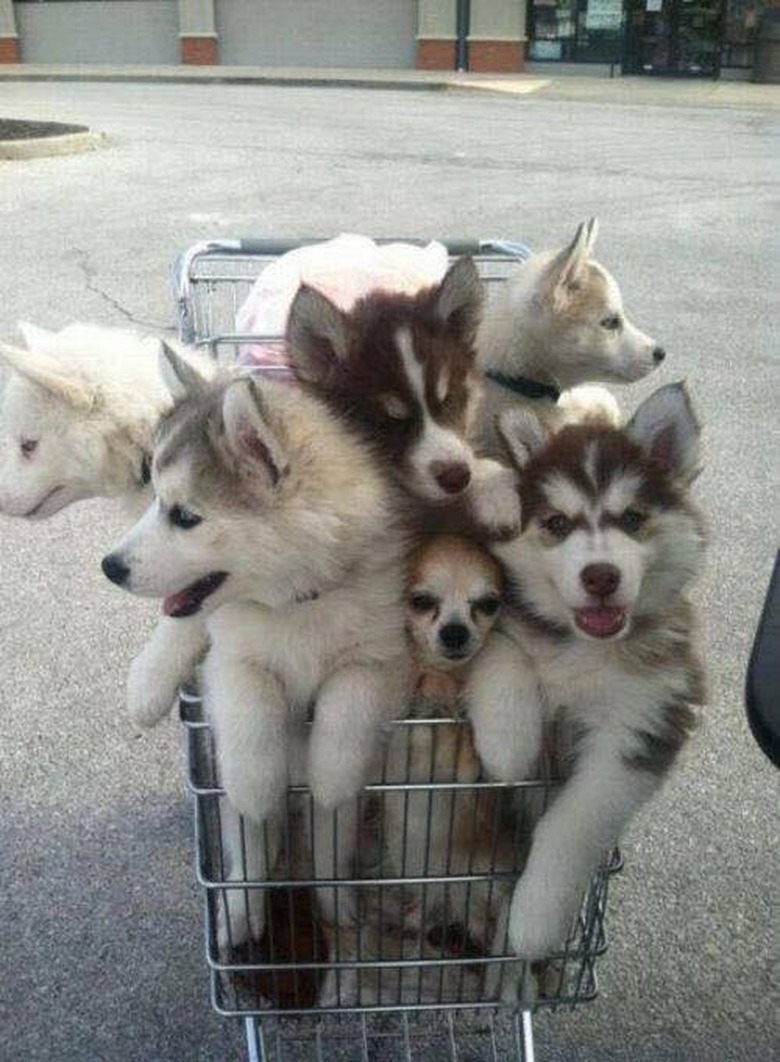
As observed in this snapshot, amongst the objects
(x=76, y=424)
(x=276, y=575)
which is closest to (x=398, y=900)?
(x=276, y=575)

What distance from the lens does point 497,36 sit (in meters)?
24.5

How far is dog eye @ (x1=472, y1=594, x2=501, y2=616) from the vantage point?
190 centimetres

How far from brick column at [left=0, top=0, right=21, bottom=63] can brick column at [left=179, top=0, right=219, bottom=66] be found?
4040 millimetres

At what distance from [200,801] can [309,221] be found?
8.37 m

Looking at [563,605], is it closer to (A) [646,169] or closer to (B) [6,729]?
(B) [6,729]

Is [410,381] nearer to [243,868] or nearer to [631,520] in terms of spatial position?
[631,520]

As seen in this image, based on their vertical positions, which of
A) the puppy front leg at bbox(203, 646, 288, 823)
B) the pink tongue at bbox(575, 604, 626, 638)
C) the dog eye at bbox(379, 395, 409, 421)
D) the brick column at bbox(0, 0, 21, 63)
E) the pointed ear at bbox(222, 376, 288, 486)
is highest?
the pointed ear at bbox(222, 376, 288, 486)

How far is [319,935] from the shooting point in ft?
7.07

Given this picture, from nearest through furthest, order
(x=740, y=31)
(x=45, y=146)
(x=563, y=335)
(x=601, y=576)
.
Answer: (x=601, y=576), (x=563, y=335), (x=45, y=146), (x=740, y=31)

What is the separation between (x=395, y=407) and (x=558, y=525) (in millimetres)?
502

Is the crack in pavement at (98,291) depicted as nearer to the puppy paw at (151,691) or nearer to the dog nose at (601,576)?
the puppy paw at (151,691)

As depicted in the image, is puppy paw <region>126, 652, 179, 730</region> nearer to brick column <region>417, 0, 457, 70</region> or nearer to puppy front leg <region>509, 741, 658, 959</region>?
puppy front leg <region>509, 741, 658, 959</region>

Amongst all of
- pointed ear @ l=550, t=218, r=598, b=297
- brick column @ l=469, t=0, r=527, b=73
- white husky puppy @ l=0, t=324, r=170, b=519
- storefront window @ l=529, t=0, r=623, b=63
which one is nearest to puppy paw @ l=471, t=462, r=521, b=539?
white husky puppy @ l=0, t=324, r=170, b=519

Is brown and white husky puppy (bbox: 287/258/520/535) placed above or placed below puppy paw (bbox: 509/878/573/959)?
above
